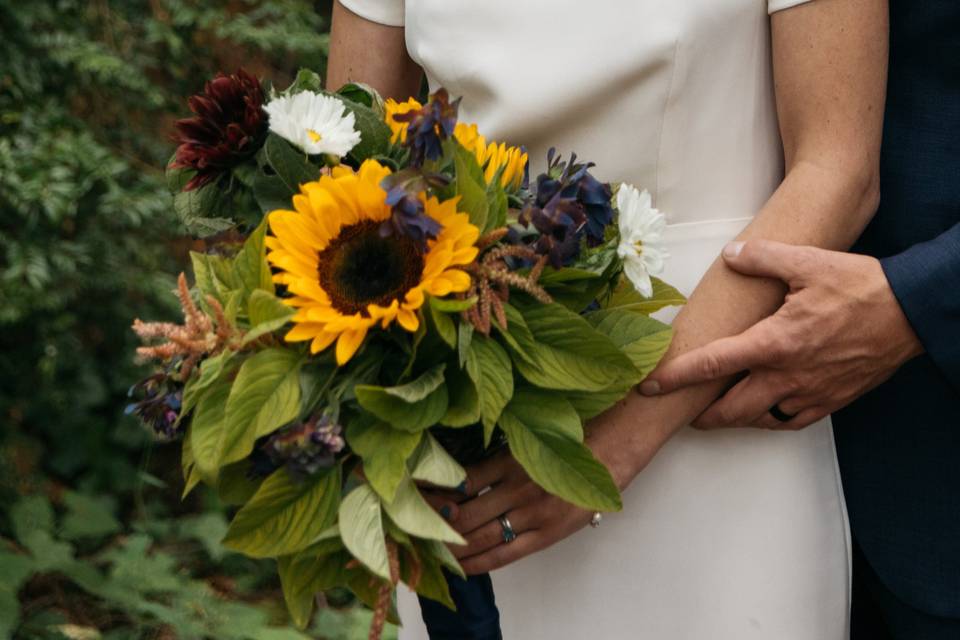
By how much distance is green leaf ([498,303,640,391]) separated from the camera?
42.8 inches

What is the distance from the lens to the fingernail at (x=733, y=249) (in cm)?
126

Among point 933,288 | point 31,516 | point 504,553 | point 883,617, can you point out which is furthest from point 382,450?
point 31,516

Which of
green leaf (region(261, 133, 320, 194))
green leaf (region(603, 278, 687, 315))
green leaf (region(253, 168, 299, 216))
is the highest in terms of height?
green leaf (region(261, 133, 320, 194))

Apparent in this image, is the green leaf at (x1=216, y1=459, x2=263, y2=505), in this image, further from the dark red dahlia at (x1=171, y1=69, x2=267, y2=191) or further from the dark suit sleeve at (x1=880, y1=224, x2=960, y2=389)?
the dark suit sleeve at (x1=880, y1=224, x2=960, y2=389)

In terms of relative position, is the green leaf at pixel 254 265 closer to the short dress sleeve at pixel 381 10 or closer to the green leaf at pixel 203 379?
the green leaf at pixel 203 379

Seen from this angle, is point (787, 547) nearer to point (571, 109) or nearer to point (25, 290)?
point (571, 109)

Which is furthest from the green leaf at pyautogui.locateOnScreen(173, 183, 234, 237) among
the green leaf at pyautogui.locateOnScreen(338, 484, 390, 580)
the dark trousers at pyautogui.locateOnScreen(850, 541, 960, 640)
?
the dark trousers at pyautogui.locateOnScreen(850, 541, 960, 640)

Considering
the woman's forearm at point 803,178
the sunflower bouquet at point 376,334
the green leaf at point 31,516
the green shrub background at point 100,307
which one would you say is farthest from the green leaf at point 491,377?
the green leaf at point 31,516

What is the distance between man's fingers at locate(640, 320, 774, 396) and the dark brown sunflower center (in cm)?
33

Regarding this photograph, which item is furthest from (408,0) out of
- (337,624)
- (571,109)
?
(337,624)

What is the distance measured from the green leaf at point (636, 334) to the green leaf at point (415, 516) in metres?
0.26

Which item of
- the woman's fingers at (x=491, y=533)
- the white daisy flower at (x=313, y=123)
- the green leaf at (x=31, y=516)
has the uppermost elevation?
the white daisy flower at (x=313, y=123)

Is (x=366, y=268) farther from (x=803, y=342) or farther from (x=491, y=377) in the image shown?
(x=803, y=342)

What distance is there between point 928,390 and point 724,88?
0.47 meters
